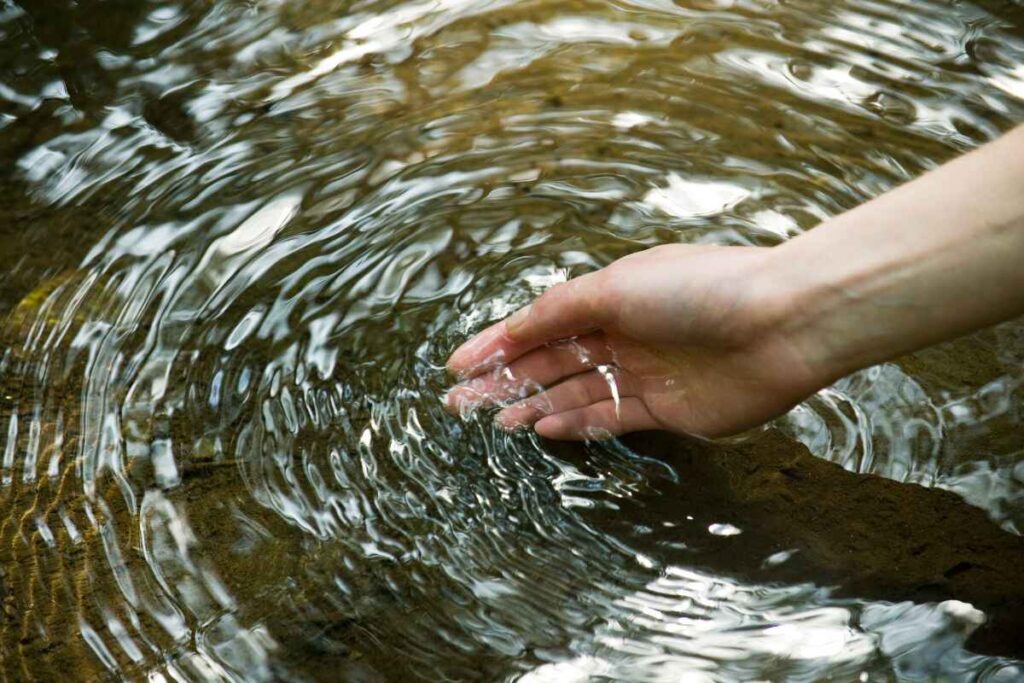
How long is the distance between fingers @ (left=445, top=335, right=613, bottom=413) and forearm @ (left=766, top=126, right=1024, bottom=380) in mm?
570

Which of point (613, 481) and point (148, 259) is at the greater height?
point (148, 259)

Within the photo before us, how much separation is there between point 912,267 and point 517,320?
0.98 meters

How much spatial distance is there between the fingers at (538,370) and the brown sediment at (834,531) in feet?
1.03

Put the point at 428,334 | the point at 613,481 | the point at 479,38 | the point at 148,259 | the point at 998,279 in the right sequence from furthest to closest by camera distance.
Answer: the point at 479,38 < the point at 148,259 < the point at 428,334 < the point at 613,481 < the point at 998,279

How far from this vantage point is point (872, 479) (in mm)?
2439

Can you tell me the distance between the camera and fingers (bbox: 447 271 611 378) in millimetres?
2537

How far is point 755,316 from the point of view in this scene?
7.59 feet

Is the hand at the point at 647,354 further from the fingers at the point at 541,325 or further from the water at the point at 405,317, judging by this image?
the water at the point at 405,317

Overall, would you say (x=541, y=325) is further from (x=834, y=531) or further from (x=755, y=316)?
(x=834, y=531)

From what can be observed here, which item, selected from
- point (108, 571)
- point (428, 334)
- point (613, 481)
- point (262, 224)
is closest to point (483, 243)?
point (428, 334)

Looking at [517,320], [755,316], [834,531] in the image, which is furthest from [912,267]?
[517,320]

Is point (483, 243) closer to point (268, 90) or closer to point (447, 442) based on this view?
point (447, 442)

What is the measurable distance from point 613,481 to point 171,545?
3.47ft

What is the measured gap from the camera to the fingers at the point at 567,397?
263cm
